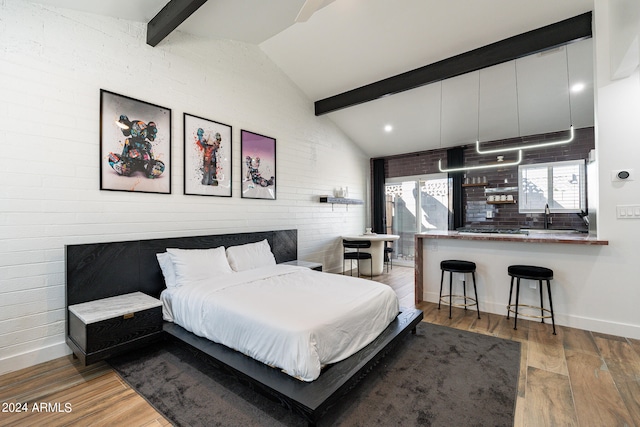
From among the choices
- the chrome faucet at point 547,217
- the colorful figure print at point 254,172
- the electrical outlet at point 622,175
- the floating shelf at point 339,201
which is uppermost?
the colorful figure print at point 254,172

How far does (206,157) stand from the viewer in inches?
147

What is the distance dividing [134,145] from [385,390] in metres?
3.30

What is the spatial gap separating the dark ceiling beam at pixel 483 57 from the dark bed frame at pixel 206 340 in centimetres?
320

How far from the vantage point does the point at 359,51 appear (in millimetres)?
4137

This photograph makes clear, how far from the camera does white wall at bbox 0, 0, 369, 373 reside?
2.37 meters

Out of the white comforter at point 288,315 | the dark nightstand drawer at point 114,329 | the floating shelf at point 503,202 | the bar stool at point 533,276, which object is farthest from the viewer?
the floating shelf at point 503,202

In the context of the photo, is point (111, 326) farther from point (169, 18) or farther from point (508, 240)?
point (508, 240)

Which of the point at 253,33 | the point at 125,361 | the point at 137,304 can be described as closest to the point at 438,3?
the point at 253,33

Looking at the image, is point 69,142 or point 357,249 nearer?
point 69,142

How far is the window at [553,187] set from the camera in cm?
501

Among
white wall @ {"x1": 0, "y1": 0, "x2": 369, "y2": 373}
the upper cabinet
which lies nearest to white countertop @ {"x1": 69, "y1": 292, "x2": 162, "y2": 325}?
white wall @ {"x1": 0, "y1": 0, "x2": 369, "y2": 373}

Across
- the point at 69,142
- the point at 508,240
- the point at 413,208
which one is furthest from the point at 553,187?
the point at 69,142

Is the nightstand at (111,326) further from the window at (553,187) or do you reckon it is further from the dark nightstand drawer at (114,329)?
the window at (553,187)

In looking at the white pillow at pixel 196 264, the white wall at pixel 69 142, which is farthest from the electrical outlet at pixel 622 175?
the white wall at pixel 69 142
